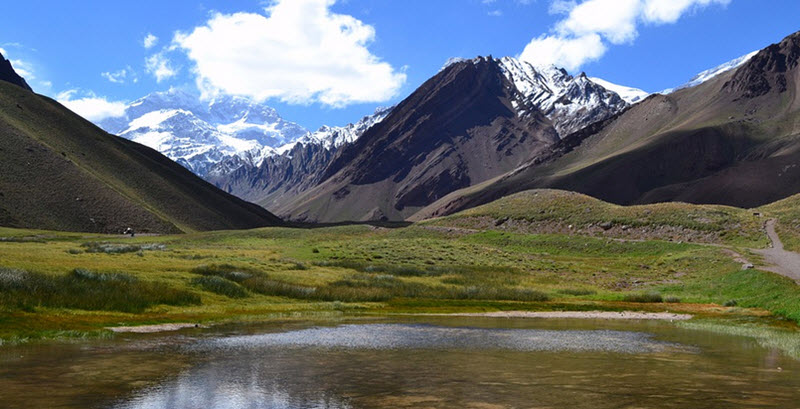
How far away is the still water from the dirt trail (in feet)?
124

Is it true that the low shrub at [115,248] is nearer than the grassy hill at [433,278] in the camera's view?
No

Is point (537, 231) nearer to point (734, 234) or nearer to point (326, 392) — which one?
point (734, 234)

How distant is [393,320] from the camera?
45.8 metres

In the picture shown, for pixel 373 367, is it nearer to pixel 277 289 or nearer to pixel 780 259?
pixel 277 289

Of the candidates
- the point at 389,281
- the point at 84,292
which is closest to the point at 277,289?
the point at 389,281

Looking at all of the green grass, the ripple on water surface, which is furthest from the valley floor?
the ripple on water surface

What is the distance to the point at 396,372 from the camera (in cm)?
2425

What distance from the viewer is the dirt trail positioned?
219 feet

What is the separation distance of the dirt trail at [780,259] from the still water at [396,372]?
37.9 meters

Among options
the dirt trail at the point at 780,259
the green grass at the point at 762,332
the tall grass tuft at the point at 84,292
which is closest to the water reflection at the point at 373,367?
the green grass at the point at 762,332

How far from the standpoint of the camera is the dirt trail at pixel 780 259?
66.7 meters

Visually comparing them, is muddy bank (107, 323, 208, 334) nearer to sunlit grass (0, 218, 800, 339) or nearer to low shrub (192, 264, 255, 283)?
sunlit grass (0, 218, 800, 339)

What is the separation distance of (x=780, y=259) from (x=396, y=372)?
73.7 m

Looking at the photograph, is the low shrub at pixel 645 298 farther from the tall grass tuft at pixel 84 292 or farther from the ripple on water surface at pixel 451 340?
the tall grass tuft at pixel 84 292
